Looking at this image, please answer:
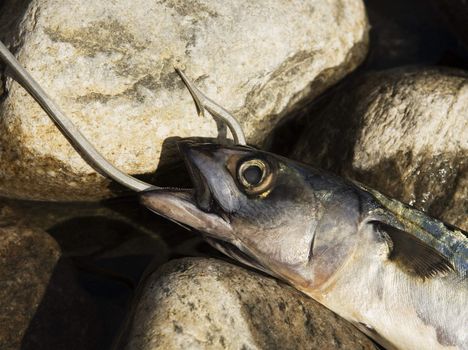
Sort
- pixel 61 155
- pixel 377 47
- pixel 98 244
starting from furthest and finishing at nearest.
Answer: pixel 377 47
pixel 98 244
pixel 61 155

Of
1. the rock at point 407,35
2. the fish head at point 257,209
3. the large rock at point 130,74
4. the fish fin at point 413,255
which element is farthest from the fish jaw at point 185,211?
the rock at point 407,35

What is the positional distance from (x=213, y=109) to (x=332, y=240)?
1.32m

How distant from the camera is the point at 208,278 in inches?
145

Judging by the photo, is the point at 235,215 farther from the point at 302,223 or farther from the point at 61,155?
the point at 61,155

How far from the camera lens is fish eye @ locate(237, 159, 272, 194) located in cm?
360

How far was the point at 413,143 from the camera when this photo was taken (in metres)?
4.65

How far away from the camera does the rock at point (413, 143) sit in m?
4.62

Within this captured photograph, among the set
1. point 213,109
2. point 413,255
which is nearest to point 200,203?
point 213,109

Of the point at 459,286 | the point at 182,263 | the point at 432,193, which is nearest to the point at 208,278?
the point at 182,263

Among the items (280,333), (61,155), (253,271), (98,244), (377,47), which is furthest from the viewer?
(377,47)

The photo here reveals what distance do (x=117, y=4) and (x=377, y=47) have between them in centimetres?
280

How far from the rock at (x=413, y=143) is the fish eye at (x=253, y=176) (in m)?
1.36

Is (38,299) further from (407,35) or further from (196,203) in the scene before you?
(407,35)

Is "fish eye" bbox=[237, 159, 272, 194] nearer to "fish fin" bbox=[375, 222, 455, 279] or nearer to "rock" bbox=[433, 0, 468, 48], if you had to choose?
"fish fin" bbox=[375, 222, 455, 279]
